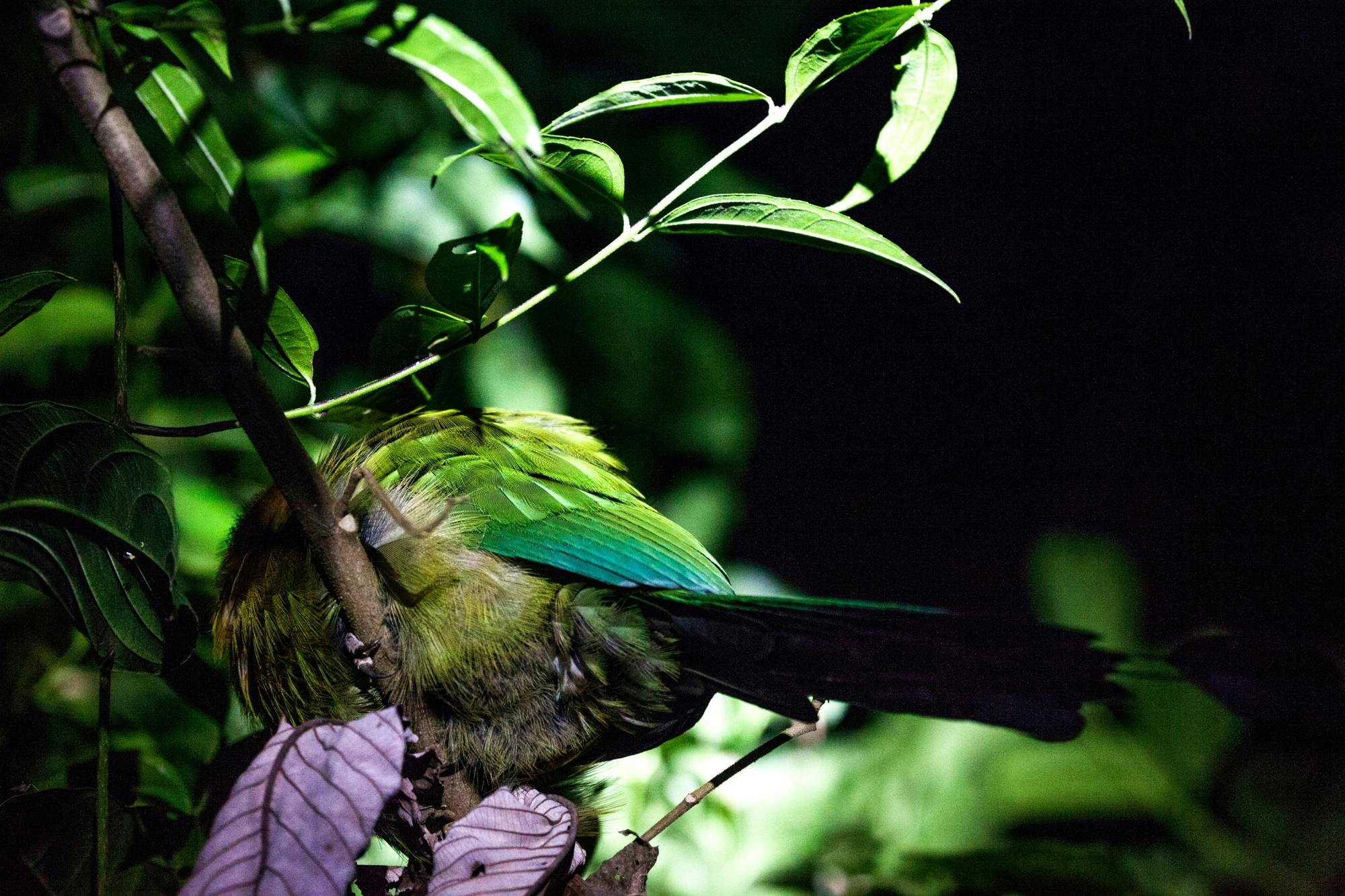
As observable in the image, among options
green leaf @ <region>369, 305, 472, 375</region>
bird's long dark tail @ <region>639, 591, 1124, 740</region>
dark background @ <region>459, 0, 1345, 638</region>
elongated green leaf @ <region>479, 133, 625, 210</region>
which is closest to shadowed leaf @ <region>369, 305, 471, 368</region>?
green leaf @ <region>369, 305, 472, 375</region>

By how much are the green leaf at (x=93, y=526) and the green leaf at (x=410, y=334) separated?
160 mm

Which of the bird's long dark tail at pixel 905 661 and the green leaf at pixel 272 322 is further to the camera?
the bird's long dark tail at pixel 905 661

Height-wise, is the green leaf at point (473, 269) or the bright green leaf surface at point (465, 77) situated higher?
the bright green leaf surface at point (465, 77)

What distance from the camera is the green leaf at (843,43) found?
24.0 inches

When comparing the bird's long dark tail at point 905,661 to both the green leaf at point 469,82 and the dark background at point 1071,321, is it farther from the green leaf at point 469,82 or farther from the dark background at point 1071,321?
the dark background at point 1071,321

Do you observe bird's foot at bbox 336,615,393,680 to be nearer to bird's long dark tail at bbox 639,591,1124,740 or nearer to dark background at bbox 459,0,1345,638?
bird's long dark tail at bbox 639,591,1124,740

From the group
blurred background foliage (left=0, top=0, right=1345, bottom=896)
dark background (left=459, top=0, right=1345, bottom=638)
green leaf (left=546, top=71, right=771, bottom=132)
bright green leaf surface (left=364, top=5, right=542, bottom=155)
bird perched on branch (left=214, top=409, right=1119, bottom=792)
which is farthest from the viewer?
dark background (left=459, top=0, right=1345, bottom=638)

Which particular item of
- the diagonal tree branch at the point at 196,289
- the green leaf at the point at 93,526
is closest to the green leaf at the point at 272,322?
the diagonal tree branch at the point at 196,289

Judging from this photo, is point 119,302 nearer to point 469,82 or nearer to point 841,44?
point 469,82

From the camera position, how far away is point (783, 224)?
0.59 m

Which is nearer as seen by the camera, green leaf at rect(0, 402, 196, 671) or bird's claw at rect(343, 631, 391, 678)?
green leaf at rect(0, 402, 196, 671)

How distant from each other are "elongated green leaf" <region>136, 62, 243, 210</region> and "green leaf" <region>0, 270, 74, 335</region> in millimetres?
210

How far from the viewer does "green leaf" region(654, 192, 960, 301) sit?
0.58 metres

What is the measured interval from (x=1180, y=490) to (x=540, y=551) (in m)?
2.27
